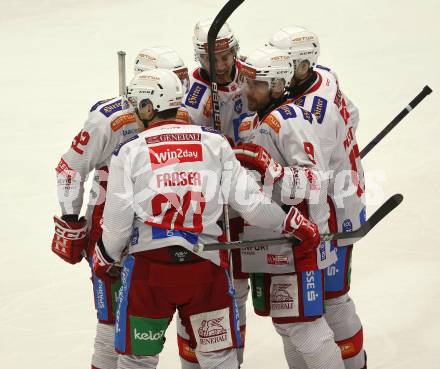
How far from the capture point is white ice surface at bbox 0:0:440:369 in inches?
210

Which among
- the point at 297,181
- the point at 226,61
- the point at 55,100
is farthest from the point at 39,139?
the point at 297,181

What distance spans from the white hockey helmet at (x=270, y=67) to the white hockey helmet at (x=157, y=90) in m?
0.39

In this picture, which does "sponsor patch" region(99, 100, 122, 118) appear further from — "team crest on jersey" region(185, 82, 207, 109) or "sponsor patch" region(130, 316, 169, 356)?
"sponsor patch" region(130, 316, 169, 356)

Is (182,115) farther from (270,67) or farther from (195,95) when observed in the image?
(195,95)

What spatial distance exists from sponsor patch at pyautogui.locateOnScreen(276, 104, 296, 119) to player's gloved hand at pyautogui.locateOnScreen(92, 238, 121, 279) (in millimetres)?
773

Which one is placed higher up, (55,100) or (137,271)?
(137,271)

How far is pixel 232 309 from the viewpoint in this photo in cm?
399

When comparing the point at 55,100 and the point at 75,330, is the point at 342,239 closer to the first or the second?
the point at 75,330

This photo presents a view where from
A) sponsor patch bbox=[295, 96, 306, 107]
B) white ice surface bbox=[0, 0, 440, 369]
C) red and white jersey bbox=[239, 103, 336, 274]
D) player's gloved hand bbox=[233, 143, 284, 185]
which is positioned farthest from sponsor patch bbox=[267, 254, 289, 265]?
white ice surface bbox=[0, 0, 440, 369]

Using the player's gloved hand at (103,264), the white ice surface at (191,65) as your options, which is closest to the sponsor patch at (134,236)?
the player's gloved hand at (103,264)

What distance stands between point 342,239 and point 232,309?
767 mm

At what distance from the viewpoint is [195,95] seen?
4.74 meters

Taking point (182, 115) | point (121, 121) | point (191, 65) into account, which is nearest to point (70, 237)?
point (121, 121)

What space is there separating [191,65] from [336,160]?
4607 mm
